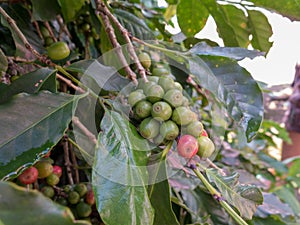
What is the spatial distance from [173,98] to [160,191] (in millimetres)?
145

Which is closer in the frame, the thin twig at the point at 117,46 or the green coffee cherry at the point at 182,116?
the green coffee cherry at the point at 182,116

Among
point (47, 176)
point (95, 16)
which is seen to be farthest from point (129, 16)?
point (47, 176)

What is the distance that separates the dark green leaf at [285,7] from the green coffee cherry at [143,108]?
→ 0.40 metres

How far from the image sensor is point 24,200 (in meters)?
0.30

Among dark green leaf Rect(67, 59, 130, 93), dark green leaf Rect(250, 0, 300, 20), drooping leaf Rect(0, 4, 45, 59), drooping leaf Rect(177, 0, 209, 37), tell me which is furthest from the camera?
drooping leaf Rect(177, 0, 209, 37)

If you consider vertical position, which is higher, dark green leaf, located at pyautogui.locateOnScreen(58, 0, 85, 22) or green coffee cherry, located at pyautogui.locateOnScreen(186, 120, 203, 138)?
dark green leaf, located at pyautogui.locateOnScreen(58, 0, 85, 22)

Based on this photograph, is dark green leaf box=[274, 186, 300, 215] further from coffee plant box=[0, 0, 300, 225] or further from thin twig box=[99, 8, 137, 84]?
thin twig box=[99, 8, 137, 84]

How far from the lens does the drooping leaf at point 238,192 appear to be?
0.59 m

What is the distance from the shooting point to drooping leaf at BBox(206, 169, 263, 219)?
0.59m

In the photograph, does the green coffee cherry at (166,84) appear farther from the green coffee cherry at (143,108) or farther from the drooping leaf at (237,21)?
the drooping leaf at (237,21)

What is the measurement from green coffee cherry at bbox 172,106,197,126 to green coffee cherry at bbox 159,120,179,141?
0.01m

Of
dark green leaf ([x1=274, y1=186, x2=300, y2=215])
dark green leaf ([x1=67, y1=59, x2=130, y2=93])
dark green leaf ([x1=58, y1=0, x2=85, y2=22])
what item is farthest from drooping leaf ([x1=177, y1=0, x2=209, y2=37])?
dark green leaf ([x1=274, y1=186, x2=300, y2=215])

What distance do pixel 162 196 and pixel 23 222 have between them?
12.7 inches

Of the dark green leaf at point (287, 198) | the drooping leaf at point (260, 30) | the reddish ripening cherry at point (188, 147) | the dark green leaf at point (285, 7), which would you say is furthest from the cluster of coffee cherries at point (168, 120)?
the dark green leaf at point (287, 198)
